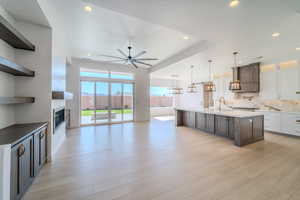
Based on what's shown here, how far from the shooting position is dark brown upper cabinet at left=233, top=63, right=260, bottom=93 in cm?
529

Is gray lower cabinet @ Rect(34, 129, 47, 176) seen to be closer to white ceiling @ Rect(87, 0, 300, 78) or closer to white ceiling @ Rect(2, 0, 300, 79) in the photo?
white ceiling @ Rect(2, 0, 300, 79)

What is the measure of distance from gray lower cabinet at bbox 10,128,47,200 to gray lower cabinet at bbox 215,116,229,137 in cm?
485

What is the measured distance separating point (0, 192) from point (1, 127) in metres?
1.38

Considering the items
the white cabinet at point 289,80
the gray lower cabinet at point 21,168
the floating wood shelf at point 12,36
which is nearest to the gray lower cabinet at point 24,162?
the gray lower cabinet at point 21,168

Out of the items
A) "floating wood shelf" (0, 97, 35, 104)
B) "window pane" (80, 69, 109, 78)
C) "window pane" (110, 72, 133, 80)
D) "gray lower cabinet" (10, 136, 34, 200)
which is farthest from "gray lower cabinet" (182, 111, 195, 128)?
"floating wood shelf" (0, 97, 35, 104)

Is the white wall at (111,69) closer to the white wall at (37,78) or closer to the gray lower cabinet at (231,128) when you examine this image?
the white wall at (37,78)

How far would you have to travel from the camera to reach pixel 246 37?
321cm

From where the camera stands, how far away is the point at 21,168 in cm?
164

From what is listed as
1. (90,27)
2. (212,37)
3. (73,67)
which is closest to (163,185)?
(212,37)

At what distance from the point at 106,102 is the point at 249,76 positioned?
6.95m

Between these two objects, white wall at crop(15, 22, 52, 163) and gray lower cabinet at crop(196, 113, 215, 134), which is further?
gray lower cabinet at crop(196, 113, 215, 134)

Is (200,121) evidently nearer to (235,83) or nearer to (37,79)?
(235,83)

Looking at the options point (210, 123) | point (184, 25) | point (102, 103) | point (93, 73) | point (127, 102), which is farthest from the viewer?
point (127, 102)

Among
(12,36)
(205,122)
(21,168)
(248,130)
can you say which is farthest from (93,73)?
(248,130)
